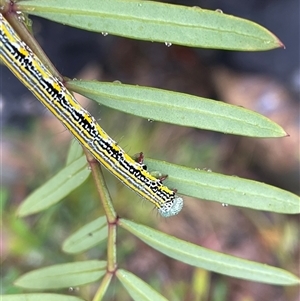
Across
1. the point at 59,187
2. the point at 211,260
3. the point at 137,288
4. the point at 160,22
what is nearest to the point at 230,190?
the point at 211,260

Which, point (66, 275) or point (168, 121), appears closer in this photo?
point (168, 121)

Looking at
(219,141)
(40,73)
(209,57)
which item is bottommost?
(40,73)

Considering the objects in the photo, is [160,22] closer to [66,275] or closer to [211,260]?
[211,260]

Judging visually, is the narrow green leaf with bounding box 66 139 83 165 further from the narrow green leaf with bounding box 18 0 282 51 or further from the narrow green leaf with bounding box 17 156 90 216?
the narrow green leaf with bounding box 18 0 282 51

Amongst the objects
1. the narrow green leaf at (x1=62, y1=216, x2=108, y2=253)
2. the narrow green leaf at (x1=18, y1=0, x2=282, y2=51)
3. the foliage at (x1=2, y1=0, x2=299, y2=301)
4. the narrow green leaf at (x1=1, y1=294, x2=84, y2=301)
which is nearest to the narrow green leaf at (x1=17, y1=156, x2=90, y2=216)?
the foliage at (x1=2, y1=0, x2=299, y2=301)

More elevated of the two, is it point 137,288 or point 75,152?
point 75,152

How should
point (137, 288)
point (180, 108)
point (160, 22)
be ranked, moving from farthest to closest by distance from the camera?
point (137, 288)
point (180, 108)
point (160, 22)

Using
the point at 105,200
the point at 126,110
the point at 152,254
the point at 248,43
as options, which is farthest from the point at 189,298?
the point at 248,43

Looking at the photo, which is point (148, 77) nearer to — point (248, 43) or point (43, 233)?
point (43, 233)
